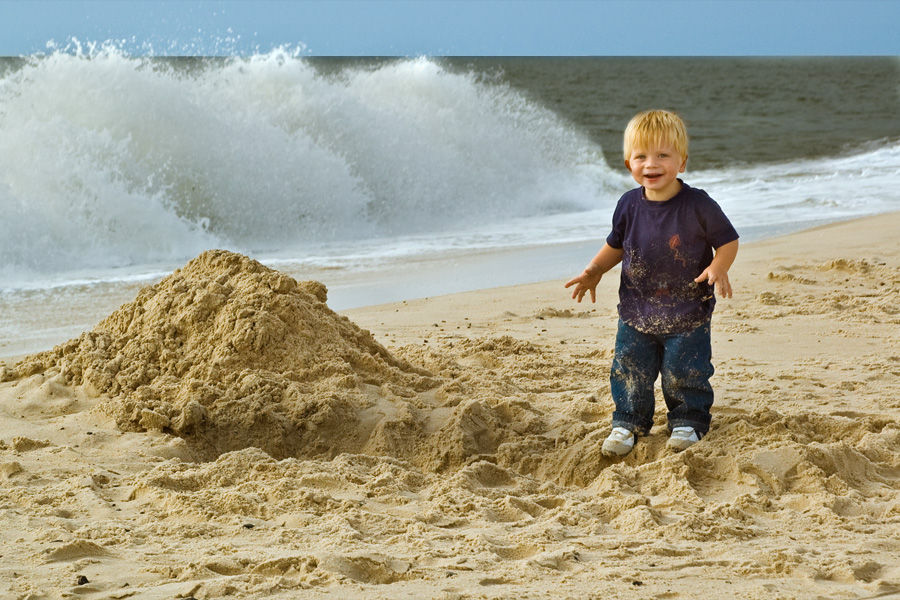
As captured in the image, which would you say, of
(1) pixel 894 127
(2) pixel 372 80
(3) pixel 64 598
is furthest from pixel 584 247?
(1) pixel 894 127

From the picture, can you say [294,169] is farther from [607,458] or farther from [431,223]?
[607,458]

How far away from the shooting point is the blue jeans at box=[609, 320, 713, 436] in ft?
10.9

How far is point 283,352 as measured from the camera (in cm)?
398

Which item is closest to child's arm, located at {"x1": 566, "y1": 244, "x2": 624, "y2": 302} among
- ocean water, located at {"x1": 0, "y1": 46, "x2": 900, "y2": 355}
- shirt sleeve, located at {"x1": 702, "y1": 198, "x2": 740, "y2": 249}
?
shirt sleeve, located at {"x1": 702, "y1": 198, "x2": 740, "y2": 249}

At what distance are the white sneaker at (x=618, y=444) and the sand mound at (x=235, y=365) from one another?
3.11ft

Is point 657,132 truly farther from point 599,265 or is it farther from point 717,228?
point 599,265

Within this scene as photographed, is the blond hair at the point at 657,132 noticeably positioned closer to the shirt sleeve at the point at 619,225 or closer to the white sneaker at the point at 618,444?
the shirt sleeve at the point at 619,225

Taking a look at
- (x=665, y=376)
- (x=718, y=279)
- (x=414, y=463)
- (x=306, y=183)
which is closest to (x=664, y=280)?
(x=718, y=279)

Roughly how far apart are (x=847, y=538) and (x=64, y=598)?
208 cm

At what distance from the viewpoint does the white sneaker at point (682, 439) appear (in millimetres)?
3275

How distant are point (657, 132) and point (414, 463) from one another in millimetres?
1520

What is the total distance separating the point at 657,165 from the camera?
3193 millimetres

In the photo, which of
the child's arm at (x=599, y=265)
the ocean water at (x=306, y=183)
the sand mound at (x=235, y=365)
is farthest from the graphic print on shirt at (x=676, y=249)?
the ocean water at (x=306, y=183)

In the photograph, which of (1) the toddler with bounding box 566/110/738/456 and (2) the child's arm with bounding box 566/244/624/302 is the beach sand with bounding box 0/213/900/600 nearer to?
(1) the toddler with bounding box 566/110/738/456
